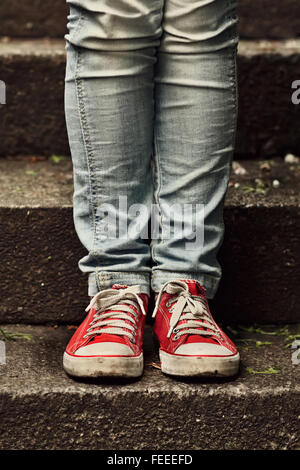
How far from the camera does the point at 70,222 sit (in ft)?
3.67

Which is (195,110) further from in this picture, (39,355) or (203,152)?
(39,355)

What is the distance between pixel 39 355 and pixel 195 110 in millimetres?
483

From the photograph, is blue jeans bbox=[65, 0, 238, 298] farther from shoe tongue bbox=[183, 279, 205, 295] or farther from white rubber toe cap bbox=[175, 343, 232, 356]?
white rubber toe cap bbox=[175, 343, 232, 356]

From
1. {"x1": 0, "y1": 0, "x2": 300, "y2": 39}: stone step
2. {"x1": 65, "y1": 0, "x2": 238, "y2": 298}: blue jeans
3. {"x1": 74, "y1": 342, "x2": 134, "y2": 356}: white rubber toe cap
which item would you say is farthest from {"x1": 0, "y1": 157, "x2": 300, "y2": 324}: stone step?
{"x1": 0, "y1": 0, "x2": 300, "y2": 39}: stone step

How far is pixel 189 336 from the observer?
940 millimetres

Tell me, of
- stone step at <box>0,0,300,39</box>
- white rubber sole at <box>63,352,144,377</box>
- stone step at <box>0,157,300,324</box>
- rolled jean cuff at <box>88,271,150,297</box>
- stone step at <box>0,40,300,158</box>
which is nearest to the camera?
white rubber sole at <box>63,352,144,377</box>

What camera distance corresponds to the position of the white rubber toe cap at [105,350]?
35.2 inches

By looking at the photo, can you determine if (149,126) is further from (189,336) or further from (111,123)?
(189,336)

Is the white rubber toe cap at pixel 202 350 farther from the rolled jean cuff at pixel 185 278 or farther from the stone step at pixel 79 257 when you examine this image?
the stone step at pixel 79 257

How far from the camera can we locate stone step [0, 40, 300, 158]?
1382mm

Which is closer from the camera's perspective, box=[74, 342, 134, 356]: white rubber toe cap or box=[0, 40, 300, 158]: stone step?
box=[74, 342, 134, 356]: white rubber toe cap

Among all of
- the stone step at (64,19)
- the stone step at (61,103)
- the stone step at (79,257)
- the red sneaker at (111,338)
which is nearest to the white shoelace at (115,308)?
the red sneaker at (111,338)

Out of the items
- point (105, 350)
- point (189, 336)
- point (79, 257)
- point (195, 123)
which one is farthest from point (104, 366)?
point (195, 123)
